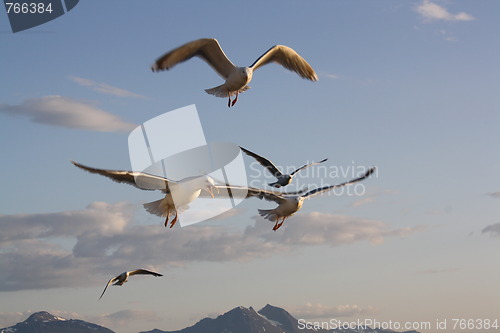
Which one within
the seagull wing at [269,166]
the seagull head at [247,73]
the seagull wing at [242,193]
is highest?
the seagull head at [247,73]

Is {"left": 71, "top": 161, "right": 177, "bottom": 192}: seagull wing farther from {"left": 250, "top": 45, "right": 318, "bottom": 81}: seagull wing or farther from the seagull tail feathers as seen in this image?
{"left": 250, "top": 45, "right": 318, "bottom": 81}: seagull wing

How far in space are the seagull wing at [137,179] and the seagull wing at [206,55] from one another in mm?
5376

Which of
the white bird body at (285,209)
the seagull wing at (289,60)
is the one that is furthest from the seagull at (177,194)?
the seagull wing at (289,60)

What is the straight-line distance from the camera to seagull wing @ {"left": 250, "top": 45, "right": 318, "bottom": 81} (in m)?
35.3

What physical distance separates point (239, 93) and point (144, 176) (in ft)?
26.7

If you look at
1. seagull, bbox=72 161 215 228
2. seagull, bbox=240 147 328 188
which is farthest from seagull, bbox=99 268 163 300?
seagull, bbox=240 147 328 188

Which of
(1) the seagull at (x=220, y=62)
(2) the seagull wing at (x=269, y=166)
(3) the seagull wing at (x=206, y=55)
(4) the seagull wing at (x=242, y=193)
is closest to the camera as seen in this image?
(4) the seagull wing at (x=242, y=193)

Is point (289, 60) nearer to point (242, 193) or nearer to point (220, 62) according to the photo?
point (220, 62)

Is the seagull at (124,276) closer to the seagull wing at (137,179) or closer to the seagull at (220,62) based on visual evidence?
the seagull wing at (137,179)

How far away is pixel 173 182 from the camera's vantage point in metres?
30.0

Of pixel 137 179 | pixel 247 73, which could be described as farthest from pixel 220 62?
pixel 137 179

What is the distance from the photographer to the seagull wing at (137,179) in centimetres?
2468

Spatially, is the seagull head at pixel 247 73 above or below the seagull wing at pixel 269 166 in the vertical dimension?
above

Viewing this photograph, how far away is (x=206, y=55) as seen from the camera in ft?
110
